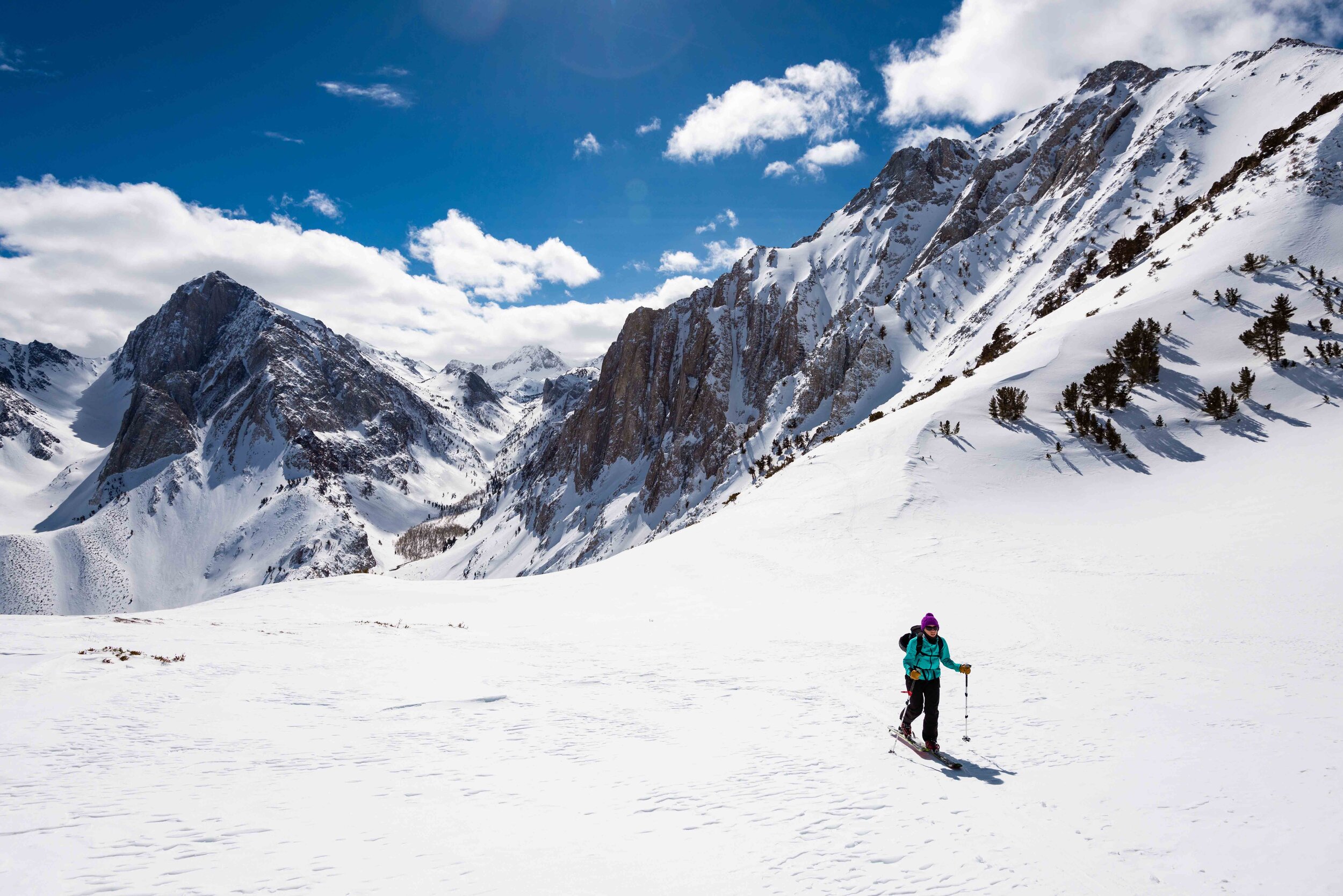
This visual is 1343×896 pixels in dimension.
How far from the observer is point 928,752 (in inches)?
308

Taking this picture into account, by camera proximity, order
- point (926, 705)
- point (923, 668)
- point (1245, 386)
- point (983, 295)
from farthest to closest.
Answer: point (983, 295)
point (1245, 386)
point (923, 668)
point (926, 705)

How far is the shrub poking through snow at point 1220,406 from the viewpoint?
24953 millimetres

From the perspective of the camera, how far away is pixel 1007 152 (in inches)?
4870

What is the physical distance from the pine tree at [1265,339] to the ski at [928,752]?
30.9 m

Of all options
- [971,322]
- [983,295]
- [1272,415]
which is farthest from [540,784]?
[983,295]

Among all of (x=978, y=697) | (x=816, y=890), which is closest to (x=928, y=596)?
(x=978, y=697)

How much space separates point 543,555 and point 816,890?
152436 mm

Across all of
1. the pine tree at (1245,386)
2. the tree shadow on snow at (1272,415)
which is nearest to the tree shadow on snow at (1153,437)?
the tree shadow on snow at (1272,415)

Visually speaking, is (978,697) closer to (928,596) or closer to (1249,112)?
(928,596)

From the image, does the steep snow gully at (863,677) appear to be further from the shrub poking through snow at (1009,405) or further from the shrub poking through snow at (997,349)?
the shrub poking through snow at (997,349)

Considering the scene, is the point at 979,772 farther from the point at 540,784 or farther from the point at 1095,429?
the point at 1095,429

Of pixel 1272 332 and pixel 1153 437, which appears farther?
pixel 1272 332

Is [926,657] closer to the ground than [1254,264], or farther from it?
closer to the ground

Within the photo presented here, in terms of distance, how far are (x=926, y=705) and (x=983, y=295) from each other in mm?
90566
